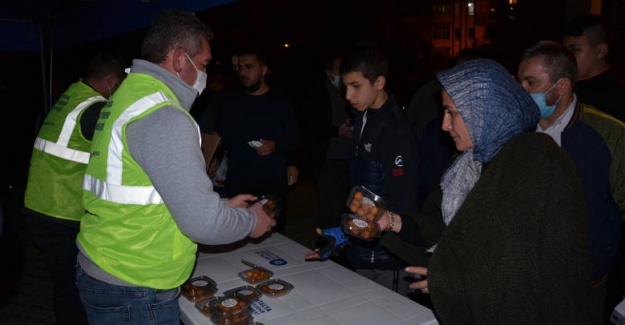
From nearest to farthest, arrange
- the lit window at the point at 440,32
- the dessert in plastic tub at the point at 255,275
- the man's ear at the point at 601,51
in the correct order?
the dessert in plastic tub at the point at 255,275
the man's ear at the point at 601,51
the lit window at the point at 440,32

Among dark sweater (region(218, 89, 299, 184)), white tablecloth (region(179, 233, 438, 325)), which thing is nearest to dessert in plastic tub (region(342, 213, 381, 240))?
white tablecloth (region(179, 233, 438, 325))

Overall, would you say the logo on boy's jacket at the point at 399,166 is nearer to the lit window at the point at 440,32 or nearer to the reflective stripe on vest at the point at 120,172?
the reflective stripe on vest at the point at 120,172

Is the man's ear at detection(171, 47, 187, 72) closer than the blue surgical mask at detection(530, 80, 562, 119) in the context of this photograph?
Yes

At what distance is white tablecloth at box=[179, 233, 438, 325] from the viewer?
7.26 ft

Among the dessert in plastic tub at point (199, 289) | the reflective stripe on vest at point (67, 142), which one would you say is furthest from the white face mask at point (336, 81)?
the dessert in plastic tub at point (199, 289)

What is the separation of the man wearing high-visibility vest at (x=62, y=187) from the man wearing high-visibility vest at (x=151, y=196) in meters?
1.18

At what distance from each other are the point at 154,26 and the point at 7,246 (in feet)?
18.7

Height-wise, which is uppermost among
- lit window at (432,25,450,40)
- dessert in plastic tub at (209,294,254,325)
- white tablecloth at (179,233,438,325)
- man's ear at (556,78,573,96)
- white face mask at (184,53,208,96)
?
lit window at (432,25,450,40)

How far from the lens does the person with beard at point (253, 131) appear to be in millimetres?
4742

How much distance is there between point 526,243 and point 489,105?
53 cm

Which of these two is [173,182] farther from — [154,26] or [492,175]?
[492,175]

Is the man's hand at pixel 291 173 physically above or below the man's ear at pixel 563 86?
below

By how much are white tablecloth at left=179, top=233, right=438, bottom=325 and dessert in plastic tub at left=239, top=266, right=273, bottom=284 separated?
0.10 ft

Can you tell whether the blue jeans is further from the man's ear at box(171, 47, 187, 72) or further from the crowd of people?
the man's ear at box(171, 47, 187, 72)
